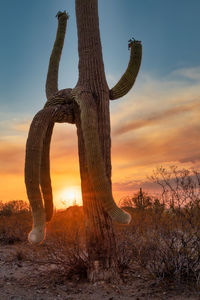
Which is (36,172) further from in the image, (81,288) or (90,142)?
(81,288)

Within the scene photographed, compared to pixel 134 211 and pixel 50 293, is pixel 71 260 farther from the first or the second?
pixel 134 211

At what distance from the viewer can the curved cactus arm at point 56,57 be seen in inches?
283

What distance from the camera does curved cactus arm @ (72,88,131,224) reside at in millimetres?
4934

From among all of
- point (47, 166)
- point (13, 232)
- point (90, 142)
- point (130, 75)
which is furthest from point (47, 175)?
point (13, 232)

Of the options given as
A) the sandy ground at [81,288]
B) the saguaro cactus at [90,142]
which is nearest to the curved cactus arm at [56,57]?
the saguaro cactus at [90,142]

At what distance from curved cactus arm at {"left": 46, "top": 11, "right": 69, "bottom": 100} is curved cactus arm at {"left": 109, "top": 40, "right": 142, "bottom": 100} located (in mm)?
1600

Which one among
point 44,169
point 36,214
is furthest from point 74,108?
point 36,214

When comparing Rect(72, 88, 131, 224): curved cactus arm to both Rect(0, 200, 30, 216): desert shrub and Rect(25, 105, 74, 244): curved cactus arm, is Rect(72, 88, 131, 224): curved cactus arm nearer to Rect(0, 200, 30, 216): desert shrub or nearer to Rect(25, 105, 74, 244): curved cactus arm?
Rect(25, 105, 74, 244): curved cactus arm

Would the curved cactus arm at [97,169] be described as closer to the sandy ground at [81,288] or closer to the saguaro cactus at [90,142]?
the saguaro cactus at [90,142]

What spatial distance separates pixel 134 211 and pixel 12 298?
8.81 meters

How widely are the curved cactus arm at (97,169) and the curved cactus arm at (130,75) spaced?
118 centimetres

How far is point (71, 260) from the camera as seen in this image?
590 cm

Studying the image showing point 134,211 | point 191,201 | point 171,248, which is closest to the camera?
point 171,248

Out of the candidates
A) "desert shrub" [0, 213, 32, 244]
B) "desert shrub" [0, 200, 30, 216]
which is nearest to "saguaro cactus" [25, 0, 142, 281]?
"desert shrub" [0, 213, 32, 244]
